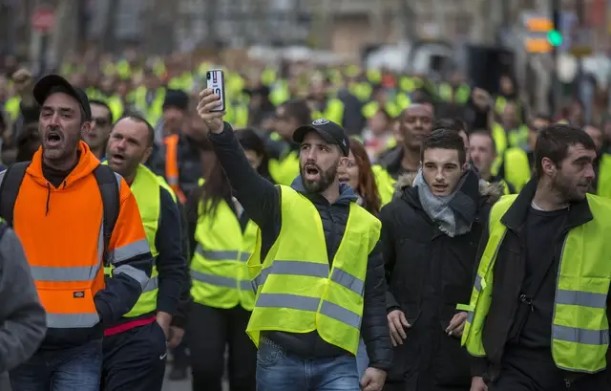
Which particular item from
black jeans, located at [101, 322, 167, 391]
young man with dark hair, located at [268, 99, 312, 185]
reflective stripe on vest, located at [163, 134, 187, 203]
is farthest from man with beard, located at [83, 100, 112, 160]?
reflective stripe on vest, located at [163, 134, 187, 203]

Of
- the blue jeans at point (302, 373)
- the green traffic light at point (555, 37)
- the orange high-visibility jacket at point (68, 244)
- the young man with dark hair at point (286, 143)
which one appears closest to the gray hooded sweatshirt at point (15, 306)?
the orange high-visibility jacket at point (68, 244)

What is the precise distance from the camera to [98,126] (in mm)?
10242

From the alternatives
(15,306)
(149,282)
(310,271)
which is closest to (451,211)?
(310,271)

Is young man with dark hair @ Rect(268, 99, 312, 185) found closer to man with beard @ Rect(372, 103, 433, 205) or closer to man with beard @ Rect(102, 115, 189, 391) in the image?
man with beard @ Rect(372, 103, 433, 205)

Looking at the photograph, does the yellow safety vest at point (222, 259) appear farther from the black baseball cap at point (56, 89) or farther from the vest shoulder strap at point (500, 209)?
the black baseball cap at point (56, 89)

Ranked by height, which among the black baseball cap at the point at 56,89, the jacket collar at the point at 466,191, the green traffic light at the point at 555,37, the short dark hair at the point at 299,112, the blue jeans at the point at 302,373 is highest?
Answer: the green traffic light at the point at 555,37

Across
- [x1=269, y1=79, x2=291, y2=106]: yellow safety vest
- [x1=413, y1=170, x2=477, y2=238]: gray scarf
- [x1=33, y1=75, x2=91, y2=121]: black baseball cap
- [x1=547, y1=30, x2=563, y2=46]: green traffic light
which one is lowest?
[x1=413, y1=170, x2=477, y2=238]: gray scarf

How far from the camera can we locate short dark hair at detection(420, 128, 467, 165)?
8.98 metres

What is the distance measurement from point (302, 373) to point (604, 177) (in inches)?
244

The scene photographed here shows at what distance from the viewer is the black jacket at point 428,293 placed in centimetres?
886

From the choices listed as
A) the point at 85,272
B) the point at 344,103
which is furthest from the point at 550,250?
the point at 344,103

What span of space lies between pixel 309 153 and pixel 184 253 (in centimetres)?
190

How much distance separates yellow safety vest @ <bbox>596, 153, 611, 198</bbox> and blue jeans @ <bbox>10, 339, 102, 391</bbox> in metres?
6.13

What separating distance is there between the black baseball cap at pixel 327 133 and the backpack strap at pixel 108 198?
89cm
